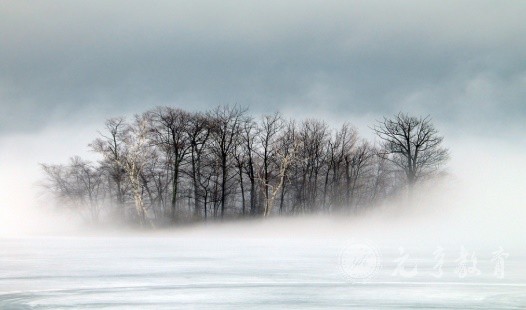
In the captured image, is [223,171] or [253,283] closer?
[253,283]

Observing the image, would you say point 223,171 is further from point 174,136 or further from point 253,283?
point 253,283

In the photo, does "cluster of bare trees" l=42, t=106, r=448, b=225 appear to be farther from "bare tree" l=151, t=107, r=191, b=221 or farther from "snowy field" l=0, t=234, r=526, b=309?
"snowy field" l=0, t=234, r=526, b=309

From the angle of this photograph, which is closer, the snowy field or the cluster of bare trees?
the snowy field

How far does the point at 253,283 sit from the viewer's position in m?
19.2

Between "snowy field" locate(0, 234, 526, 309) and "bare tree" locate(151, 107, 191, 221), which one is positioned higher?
"bare tree" locate(151, 107, 191, 221)

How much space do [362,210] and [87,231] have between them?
25.9 metres

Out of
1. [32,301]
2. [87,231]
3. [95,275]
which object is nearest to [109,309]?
[32,301]

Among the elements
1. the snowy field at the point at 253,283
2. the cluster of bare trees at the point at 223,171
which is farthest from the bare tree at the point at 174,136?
the snowy field at the point at 253,283

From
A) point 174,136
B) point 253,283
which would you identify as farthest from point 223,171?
point 253,283

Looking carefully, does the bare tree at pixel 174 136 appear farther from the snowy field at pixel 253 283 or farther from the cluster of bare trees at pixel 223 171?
the snowy field at pixel 253 283

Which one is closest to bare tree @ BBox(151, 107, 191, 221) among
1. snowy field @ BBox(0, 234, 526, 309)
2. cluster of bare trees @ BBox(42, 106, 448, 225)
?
cluster of bare trees @ BBox(42, 106, 448, 225)

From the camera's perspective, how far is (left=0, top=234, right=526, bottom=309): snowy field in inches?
614

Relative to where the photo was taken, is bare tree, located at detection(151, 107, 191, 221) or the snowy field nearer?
the snowy field

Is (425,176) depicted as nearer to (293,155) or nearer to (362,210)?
(362,210)
